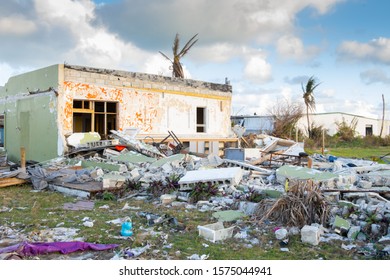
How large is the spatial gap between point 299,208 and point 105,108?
10.4 m

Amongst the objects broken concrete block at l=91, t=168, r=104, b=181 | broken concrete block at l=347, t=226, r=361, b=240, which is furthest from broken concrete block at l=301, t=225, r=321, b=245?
broken concrete block at l=91, t=168, r=104, b=181

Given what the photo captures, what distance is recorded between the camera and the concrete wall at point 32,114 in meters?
13.7

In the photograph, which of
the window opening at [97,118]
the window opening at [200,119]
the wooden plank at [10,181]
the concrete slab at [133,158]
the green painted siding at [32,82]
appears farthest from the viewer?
the window opening at [200,119]

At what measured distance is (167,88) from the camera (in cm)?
1686

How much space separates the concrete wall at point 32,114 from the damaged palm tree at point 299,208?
952 cm

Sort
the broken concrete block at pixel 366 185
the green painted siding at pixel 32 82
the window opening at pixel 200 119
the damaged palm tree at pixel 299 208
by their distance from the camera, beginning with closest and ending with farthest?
the damaged palm tree at pixel 299 208 < the broken concrete block at pixel 366 185 < the green painted siding at pixel 32 82 < the window opening at pixel 200 119

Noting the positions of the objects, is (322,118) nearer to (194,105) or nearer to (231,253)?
(194,105)

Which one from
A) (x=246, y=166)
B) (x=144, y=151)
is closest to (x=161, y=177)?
(x=246, y=166)

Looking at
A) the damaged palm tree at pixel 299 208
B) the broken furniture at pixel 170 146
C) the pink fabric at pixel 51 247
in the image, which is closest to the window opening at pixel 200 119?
the broken furniture at pixel 170 146

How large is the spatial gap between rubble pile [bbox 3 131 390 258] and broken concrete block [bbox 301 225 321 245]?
1cm

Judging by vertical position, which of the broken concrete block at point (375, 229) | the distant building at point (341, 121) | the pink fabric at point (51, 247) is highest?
the distant building at point (341, 121)

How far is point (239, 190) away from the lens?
27.2 feet

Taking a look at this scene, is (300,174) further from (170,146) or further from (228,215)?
(170,146)

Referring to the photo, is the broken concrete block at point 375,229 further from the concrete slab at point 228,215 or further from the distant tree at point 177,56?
the distant tree at point 177,56
